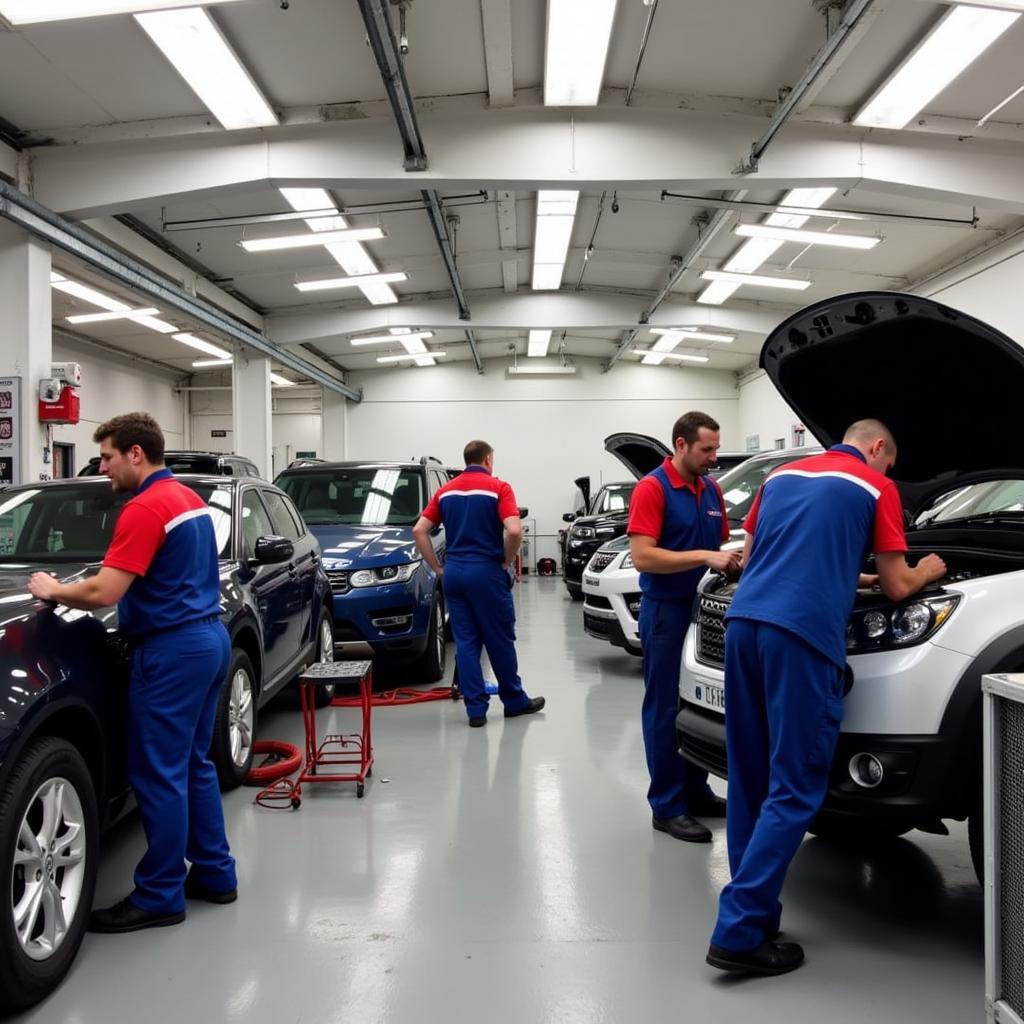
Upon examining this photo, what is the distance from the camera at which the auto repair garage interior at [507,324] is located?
2.51m

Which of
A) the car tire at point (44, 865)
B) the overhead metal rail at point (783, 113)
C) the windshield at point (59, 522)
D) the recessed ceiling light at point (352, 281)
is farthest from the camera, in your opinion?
the recessed ceiling light at point (352, 281)

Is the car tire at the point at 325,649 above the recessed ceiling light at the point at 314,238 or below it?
below

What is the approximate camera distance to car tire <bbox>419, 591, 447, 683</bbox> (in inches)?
261

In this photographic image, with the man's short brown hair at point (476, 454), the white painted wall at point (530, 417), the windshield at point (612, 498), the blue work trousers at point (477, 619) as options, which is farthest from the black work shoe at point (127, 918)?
the white painted wall at point (530, 417)

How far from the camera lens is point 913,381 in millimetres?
3072

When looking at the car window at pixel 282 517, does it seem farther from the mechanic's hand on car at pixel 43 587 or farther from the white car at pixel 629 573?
the mechanic's hand on car at pixel 43 587

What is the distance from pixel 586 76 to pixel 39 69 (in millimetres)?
4264

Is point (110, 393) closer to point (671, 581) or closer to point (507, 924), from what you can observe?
point (671, 581)

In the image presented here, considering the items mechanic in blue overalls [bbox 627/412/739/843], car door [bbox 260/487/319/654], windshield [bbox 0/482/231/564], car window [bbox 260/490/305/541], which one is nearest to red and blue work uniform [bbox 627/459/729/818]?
mechanic in blue overalls [bbox 627/412/739/843]

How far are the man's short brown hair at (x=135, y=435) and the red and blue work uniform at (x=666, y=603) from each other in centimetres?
175

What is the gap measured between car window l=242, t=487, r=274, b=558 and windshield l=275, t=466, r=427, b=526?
207 centimetres

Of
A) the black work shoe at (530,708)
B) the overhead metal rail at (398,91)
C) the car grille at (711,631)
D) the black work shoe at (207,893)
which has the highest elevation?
the overhead metal rail at (398,91)

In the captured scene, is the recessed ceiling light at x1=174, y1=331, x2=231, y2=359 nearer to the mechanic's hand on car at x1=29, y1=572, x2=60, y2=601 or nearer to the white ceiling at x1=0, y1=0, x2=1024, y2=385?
the white ceiling at x1=0, y1=0, x2=1024, y2=385

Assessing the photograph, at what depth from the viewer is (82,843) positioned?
255 centimetres
